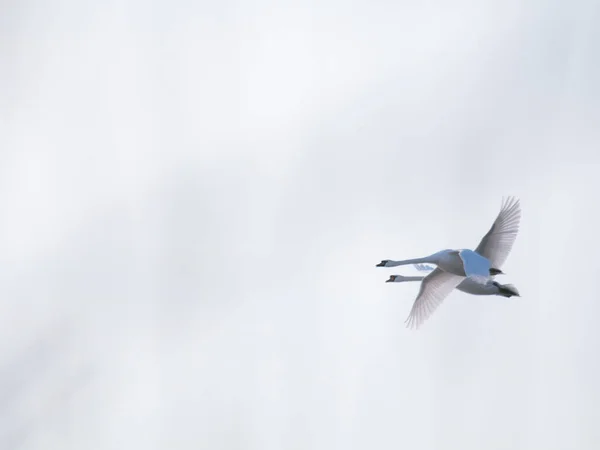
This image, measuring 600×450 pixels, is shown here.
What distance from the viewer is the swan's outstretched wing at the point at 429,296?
50.1 meters

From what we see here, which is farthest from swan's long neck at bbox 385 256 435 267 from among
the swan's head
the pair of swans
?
the swan's head

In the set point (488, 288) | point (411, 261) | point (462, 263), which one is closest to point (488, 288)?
point (488, 288)

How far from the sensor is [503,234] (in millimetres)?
49531

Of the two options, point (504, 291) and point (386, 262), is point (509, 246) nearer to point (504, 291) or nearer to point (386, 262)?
point (504, 291)

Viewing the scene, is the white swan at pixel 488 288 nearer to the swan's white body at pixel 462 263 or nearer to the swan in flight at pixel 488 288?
the swan in flight at pixel 488 288

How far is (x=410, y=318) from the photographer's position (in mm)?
50688

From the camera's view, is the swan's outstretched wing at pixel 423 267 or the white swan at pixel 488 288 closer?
the white swan at pixel 488 288

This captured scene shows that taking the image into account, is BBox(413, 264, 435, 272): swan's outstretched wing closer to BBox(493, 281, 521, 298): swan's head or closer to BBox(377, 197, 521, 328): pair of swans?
BBox(377, 197, 521, 328): pair of swans

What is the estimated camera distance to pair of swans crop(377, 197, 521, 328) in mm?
47656

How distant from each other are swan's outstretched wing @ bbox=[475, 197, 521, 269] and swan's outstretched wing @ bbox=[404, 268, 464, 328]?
2.43 meters

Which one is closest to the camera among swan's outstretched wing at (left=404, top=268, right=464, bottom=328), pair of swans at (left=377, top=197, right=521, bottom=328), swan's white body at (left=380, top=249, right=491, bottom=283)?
swan's white body at (left=380, top=249, right=491, bottom=283)

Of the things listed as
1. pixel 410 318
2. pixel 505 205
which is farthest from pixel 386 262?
pixel 505 205

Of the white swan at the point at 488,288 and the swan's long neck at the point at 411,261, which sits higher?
the swan's long neck at the point at 411,261

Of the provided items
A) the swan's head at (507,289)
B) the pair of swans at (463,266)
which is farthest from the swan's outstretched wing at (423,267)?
the swan's head at (507,289)
